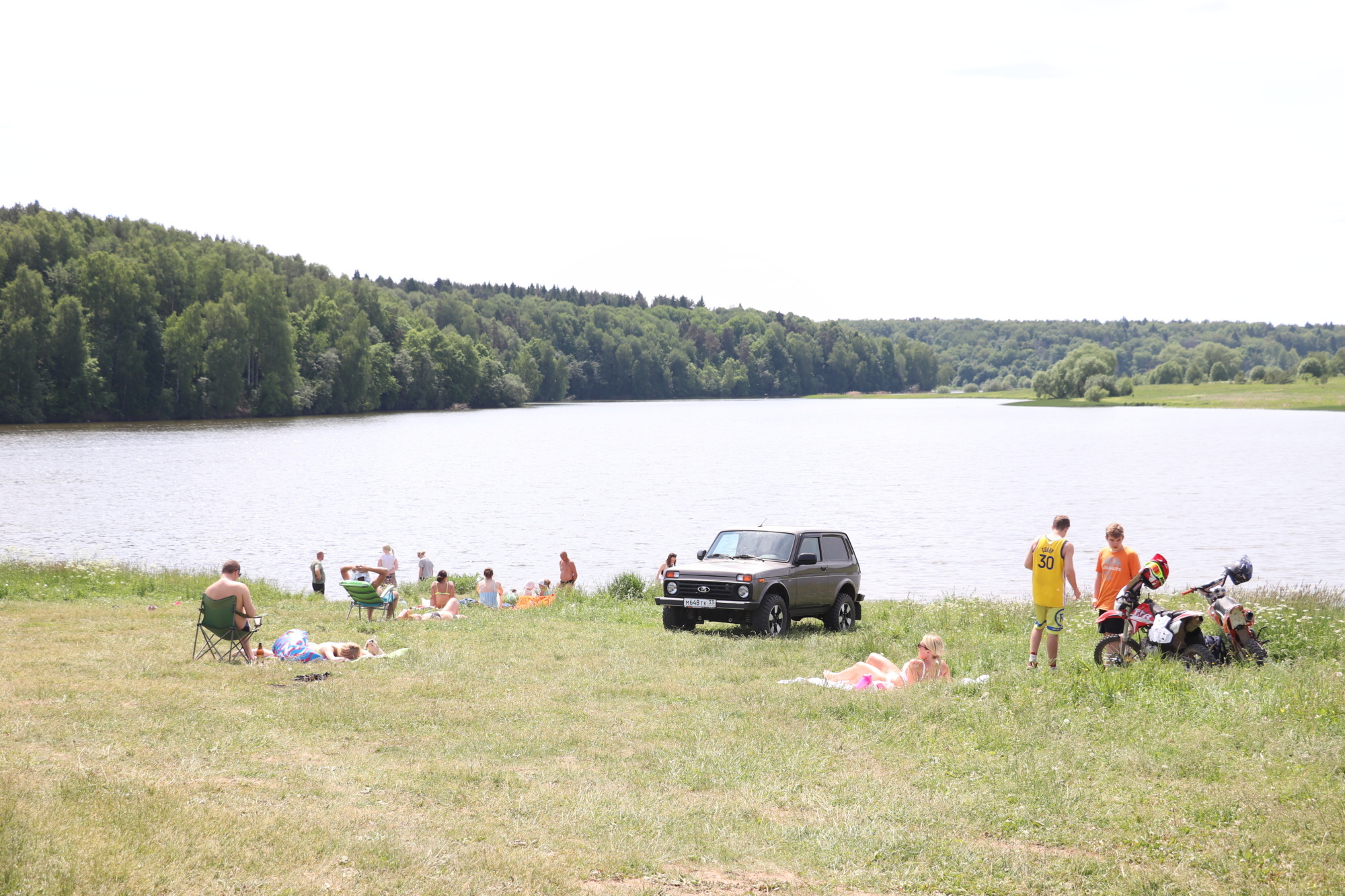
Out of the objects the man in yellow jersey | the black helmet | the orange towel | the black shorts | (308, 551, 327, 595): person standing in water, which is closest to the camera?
the black helmet

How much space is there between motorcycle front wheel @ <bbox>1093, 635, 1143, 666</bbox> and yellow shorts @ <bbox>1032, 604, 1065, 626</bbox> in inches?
20.9

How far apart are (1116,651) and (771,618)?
5.47m

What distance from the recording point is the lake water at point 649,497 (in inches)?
1292

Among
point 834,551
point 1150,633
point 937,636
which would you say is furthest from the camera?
point 834,551

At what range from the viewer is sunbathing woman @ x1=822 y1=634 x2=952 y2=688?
13.0 meters

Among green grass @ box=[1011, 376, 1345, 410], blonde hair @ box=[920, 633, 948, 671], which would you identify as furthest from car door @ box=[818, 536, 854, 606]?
green grass @ box=[1011, 376, 1345, 410]

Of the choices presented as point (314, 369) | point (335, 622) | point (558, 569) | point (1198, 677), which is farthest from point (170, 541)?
point (314, 369)

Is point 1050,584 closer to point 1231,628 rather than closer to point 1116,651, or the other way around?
point 1116,651

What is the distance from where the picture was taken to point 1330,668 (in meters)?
11.9

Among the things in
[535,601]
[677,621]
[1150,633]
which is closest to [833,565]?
[677,621]

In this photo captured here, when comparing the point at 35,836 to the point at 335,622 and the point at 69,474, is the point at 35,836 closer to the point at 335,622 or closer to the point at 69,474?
the point at 335,622

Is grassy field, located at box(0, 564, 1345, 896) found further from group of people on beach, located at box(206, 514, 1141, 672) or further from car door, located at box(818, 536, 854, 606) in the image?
car door, located at box(818, 536, 854, 606)

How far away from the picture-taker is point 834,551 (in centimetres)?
1861

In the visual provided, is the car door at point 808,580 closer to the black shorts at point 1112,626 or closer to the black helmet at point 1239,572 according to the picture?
the black shorts at point 1112,626
